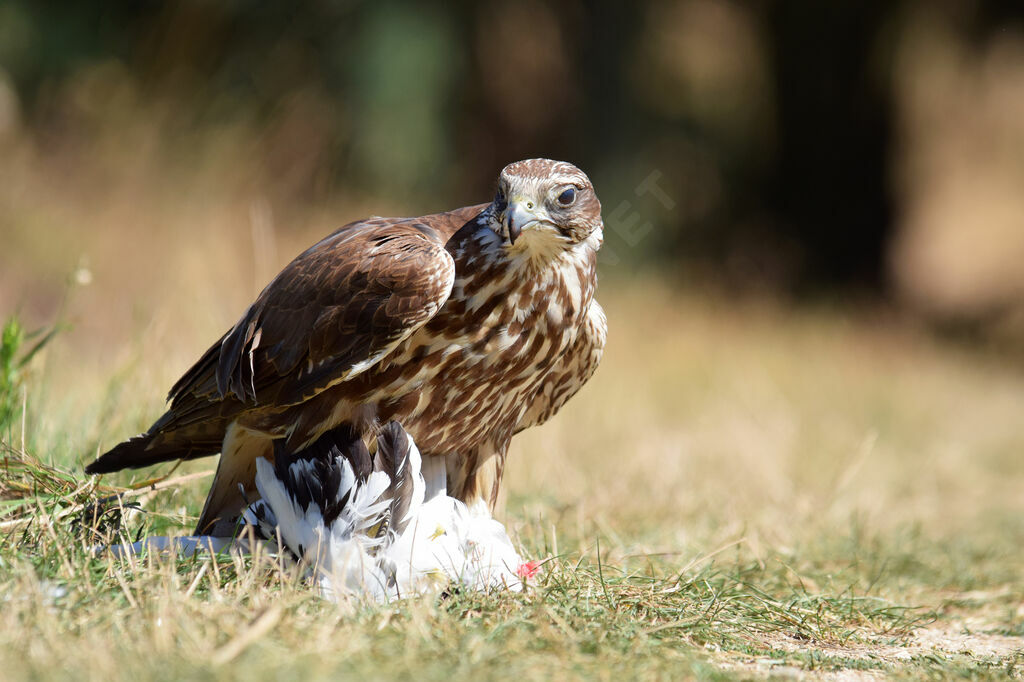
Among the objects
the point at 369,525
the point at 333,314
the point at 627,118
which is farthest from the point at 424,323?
the point at 627,118

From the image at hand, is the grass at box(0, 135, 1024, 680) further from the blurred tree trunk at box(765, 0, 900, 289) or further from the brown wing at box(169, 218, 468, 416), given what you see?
the blurred tree trunk at box(765, 0, 900, 289)

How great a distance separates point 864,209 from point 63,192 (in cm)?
780

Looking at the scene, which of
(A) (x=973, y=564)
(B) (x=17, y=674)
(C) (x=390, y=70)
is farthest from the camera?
(C) (x=390, y=70)

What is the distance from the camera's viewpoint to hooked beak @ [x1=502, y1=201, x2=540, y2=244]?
8.68ft

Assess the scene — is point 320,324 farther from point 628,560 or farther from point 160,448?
point 628,560

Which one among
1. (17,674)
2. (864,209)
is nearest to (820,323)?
(864,209)

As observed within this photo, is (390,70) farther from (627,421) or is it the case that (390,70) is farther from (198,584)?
(198,584)

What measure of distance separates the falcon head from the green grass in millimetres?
824

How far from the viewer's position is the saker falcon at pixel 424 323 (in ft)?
8.86

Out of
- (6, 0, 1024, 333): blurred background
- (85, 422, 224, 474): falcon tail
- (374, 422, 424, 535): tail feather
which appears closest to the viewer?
(374, 422, 424, 535): tail feather

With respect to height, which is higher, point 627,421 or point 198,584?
point 198,584

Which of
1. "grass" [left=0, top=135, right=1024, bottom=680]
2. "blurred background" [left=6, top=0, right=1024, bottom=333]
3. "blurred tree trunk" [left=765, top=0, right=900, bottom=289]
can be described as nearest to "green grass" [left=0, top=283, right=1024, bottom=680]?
"grass" [left=0, top=135, right=1024, bottom=680]

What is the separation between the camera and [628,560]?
11.4 ft

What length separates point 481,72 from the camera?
1123 cm
